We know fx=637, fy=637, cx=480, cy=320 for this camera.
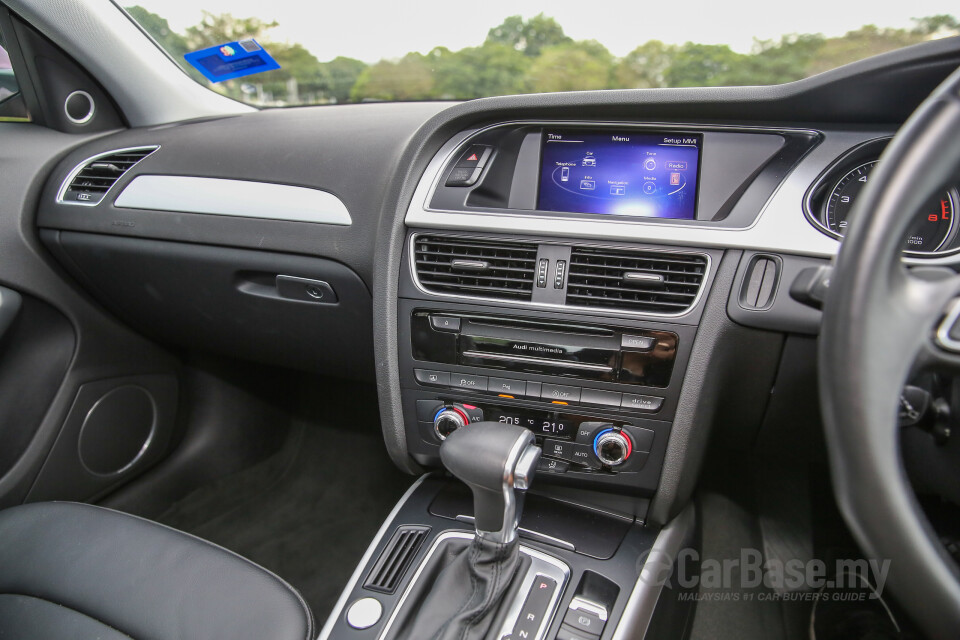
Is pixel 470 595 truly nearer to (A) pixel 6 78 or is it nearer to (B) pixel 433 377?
(B) pixel 433 377

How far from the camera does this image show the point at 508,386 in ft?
4.08

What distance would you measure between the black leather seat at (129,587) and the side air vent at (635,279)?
0.76 metres

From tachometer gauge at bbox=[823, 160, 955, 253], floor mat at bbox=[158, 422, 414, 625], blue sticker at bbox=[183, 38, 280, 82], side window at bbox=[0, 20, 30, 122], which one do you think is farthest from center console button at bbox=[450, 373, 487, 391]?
side window at bbox=[0, 20, 30, 122]

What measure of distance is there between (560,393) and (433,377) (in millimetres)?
264

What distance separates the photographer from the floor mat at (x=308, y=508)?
1.90 m

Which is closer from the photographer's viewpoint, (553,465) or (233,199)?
(553,465)

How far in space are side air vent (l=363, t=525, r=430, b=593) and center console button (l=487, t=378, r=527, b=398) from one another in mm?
331

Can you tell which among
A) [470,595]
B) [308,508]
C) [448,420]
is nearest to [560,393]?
[448,420]

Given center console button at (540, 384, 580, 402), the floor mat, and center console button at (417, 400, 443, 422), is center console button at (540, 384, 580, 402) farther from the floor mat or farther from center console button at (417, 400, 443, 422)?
the floor mat

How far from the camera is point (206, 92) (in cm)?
197

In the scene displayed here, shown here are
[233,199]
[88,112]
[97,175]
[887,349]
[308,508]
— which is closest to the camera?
[887,349]

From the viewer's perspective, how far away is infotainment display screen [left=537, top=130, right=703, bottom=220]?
1.20m

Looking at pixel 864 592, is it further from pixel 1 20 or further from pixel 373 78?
pixel 1 20

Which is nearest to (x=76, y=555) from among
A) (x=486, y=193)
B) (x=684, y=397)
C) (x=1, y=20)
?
(x=486, y=193)
